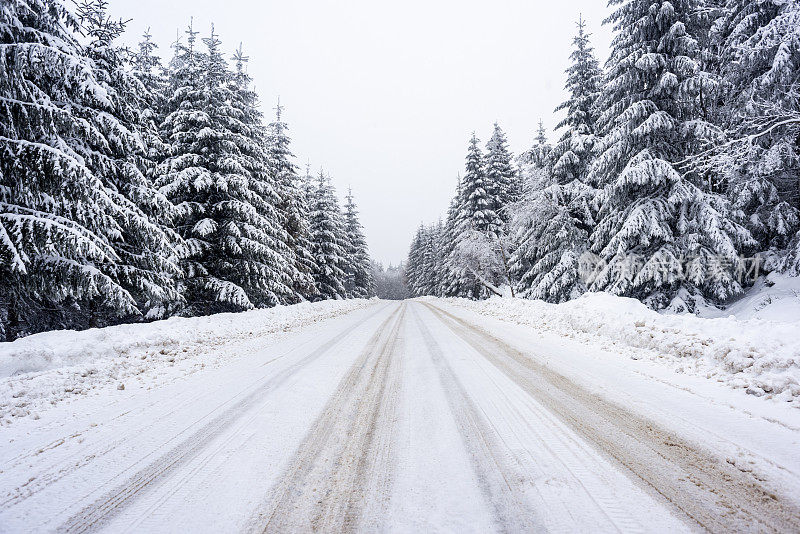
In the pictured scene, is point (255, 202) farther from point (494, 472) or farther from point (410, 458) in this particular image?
point (494, 472)

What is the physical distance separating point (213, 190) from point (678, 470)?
647 inches

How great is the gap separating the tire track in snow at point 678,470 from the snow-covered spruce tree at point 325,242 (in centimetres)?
2679

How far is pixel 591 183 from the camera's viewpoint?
17.8 meters

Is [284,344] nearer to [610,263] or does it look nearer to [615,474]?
[615,474]

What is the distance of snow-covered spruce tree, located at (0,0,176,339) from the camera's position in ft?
24.0

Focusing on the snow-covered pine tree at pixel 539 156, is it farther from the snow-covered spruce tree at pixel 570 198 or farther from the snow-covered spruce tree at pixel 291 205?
the snow-covered spruce tree at pixel 291 205

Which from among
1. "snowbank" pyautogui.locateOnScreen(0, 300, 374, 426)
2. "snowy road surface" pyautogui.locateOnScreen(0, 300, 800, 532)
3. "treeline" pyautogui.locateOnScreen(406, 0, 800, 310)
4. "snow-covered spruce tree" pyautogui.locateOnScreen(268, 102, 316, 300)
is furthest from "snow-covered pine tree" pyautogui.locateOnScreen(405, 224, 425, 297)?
"snowy road surface" pyautogui.locateOnScreen(0, 300, 800, 532)

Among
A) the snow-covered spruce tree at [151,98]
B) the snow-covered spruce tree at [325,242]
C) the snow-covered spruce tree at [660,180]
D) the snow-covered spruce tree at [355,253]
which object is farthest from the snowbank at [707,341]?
the snow-covered spruce tree at [355,253]

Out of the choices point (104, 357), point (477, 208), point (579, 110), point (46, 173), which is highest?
point (579, 110)

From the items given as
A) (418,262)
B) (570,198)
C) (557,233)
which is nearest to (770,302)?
(557,233)

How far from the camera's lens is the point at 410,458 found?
2844 mm

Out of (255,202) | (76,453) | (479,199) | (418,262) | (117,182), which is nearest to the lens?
(76,453)

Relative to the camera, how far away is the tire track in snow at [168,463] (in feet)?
7.05

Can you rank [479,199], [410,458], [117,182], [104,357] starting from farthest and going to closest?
[479,199] → [117,182] → [104,357] → [410,458]
